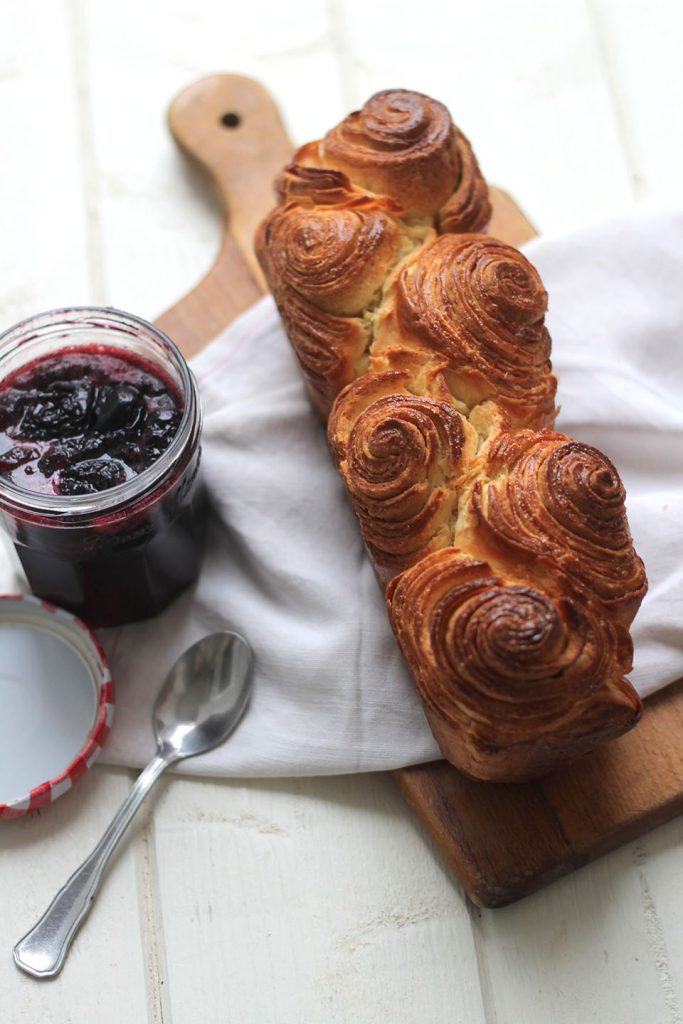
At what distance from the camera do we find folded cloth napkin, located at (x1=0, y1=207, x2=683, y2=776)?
238cm

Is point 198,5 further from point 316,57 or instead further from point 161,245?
point 161,245

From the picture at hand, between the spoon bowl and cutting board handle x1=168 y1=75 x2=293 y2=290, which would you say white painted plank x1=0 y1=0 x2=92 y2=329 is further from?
the spoon bowl

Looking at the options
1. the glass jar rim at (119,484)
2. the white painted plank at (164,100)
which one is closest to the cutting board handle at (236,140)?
the white painted plank at (164,100)

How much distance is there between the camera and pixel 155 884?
2320mm

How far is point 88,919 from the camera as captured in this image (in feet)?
7.51

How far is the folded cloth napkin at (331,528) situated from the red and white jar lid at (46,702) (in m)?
0.06

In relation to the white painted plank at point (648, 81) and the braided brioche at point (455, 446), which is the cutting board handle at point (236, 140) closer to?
the braided brioche at point (455, 446)

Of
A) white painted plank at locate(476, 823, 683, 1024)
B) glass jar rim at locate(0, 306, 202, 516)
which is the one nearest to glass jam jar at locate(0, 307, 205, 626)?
glass jar rim at locate(0, 306, 202, 516)

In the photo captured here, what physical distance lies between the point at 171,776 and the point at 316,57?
6.35 feet

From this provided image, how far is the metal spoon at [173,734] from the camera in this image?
2254 mm

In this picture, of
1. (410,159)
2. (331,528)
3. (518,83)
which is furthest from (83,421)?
(518,83)

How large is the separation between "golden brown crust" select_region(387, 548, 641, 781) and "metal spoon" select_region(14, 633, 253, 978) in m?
0.48

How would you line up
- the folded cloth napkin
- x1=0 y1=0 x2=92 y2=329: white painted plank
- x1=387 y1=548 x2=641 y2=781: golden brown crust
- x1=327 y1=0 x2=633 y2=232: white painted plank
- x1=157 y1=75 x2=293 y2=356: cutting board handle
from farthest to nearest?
1. x1=327 y1=0 x2=633 y2=232: white painted plank
2. x1=0 y1=0 x2=92 y2=329: white painted plank
3. x1=157 y1=75 x2=293 y2=356: cutting board handle
4. the folded cloth napkin
5. x1=387 y1=548 x2=641 y2=781: golden brown crust

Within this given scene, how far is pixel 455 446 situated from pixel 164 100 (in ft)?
4.96
